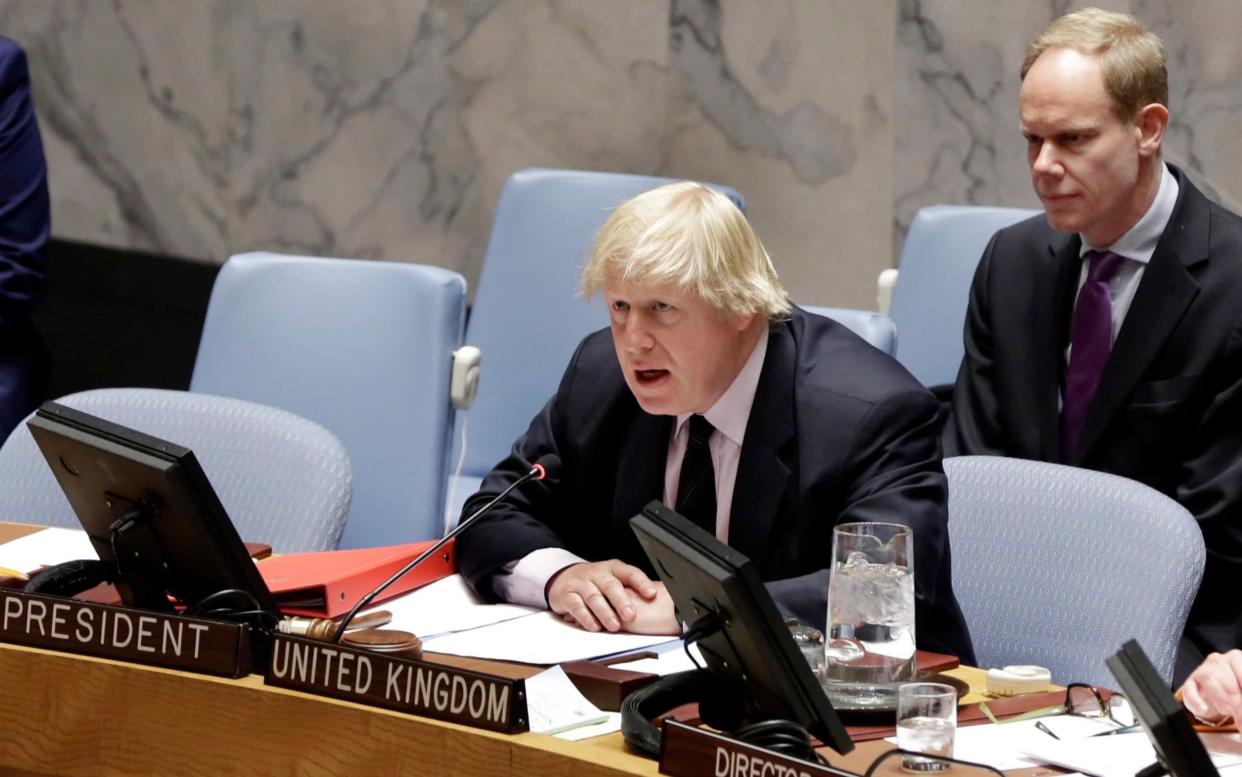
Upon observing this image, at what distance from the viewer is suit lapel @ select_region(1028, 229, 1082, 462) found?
3045 mm

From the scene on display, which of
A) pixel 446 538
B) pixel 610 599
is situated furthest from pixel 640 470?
pixel 446 538

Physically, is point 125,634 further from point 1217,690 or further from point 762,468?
point 1217,690

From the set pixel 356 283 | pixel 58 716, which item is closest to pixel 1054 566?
pixel 58 716

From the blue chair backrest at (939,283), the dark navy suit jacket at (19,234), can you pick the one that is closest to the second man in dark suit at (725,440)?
the blue chair backrest at (939,283)

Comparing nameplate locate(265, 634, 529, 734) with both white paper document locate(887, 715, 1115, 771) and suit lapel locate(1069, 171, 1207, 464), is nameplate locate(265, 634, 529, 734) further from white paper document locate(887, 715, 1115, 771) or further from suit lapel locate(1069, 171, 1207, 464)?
suit lapel locate(1069, 171, 1207, 464)

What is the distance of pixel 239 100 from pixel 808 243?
1818 mm

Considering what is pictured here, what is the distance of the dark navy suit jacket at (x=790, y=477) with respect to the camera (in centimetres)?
221

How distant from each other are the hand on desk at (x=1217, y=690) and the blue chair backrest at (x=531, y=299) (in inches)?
80.1

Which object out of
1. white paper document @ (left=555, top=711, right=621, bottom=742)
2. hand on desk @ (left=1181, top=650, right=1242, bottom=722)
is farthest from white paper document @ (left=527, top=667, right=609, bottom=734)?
hand on desk @ (left=1181, top=650, right=1242, bottom=722)

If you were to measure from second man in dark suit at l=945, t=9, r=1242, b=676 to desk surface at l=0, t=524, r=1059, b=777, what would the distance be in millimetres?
1057

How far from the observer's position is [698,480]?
238 cm

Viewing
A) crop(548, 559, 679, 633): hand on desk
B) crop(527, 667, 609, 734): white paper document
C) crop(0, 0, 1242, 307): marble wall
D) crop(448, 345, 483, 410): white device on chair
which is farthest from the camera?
crop(0, 0, 1242, 307): marble wall

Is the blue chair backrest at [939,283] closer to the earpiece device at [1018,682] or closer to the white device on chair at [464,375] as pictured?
the white device on chair at [464,375]

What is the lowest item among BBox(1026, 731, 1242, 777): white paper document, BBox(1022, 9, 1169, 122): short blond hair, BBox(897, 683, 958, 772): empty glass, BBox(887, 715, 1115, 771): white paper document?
BBox(887, 715, 1115, 771): white paper document
